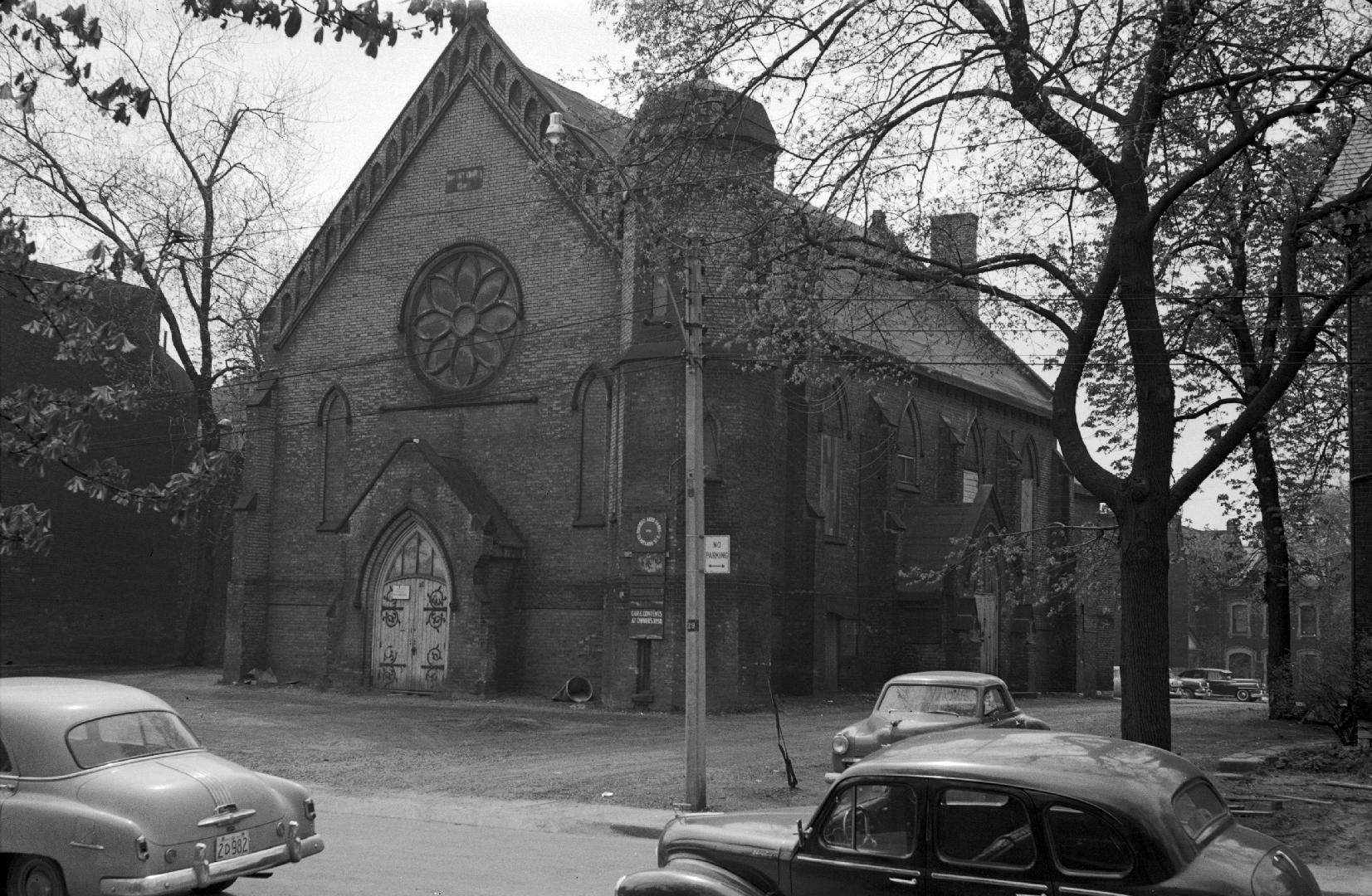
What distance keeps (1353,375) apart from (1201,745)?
631 cm

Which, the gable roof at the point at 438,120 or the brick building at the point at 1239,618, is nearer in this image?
the gable roof at the point at 438,120

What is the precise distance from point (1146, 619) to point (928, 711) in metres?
2.80

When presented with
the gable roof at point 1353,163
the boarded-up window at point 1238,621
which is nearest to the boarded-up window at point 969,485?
the gable roof at point 1353,163

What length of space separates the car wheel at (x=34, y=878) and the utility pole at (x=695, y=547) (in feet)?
23.1

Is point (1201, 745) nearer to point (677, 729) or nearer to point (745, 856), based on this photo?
point (677, 729)

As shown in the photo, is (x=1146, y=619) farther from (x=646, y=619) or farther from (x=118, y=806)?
(x=646, y=619)

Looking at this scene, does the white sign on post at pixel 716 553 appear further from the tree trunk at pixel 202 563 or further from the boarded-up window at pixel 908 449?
the tree trunk at pixel 202 563

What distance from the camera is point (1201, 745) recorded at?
21391 mm

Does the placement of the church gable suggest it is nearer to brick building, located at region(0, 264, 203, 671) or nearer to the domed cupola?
brick building, located at region(0, 264, 203, 671)

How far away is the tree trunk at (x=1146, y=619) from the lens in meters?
14.2

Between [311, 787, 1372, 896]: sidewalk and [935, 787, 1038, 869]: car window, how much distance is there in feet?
25.1

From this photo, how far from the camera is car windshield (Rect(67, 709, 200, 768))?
8.57 m

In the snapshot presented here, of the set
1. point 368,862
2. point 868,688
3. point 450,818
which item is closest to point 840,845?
point 368,862

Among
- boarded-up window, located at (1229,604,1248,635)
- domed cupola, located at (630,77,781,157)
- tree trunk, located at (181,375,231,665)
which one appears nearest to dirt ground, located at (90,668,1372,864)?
domed cupola, located at (630,77,781,157)
